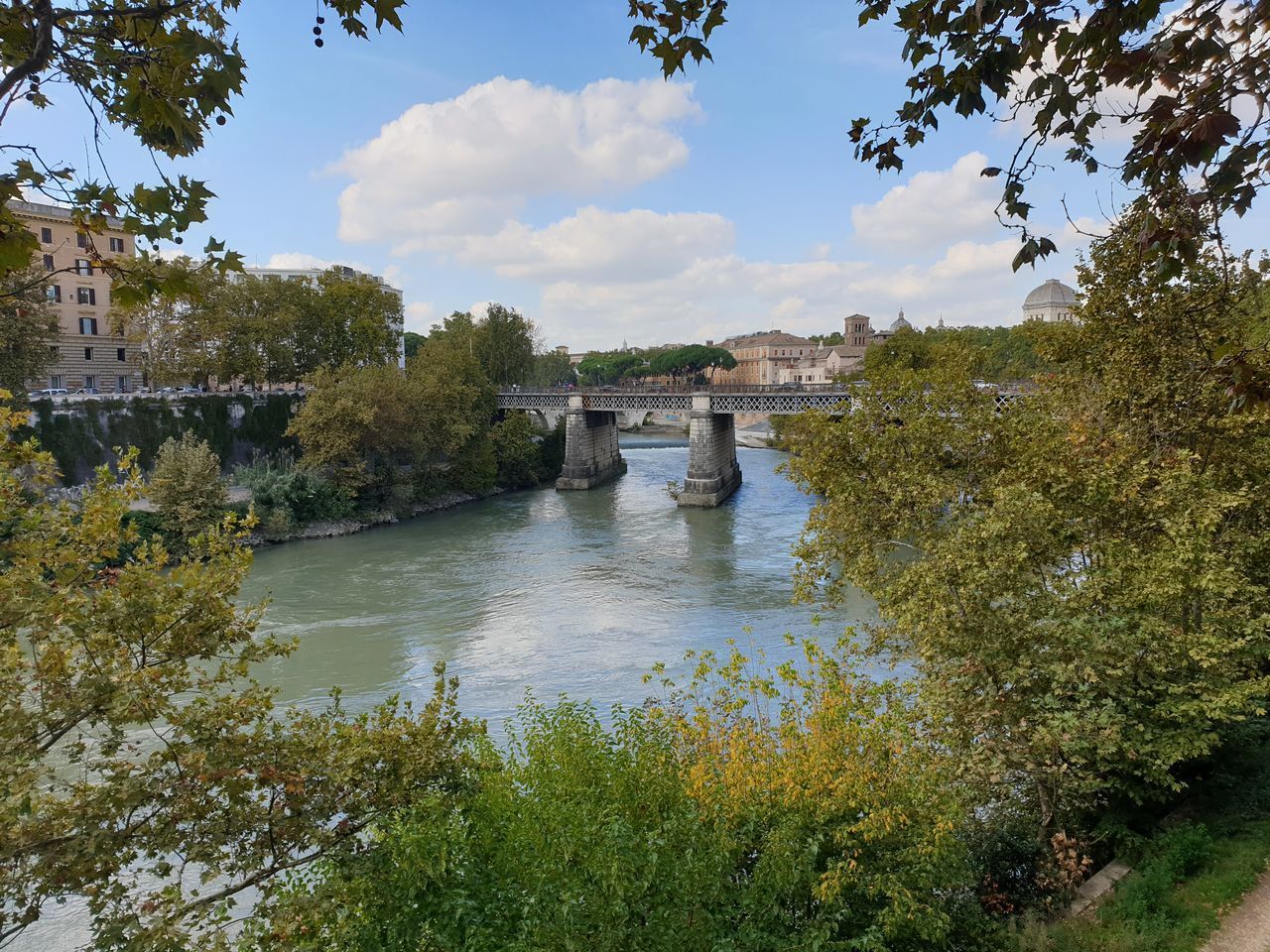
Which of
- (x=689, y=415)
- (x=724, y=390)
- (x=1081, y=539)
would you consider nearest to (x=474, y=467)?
(x=689, y=415)

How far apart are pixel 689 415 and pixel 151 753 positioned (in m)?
41.6

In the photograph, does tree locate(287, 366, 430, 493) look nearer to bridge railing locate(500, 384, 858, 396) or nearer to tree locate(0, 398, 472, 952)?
bridge railing locate(500, 384, 858, 396)

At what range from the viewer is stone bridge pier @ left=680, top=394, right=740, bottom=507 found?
129ft

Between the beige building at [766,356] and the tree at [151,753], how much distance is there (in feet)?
374

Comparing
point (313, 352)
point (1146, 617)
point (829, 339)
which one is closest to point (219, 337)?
Answer: point (313, 352)

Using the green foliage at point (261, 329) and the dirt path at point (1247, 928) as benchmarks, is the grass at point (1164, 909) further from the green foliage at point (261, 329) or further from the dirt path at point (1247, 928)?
the green foliage at point (261, 329)

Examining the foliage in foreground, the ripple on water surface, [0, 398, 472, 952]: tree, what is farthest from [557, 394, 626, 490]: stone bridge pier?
[0, 398, 472, 952]: tree

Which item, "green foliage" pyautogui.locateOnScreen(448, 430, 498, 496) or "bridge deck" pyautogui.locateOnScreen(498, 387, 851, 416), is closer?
"green foliage" pyautogui.locateOnScreen(448, 430, 498, 496)

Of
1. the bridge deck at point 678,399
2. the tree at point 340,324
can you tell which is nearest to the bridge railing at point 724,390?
the bridge deck at point 678,399

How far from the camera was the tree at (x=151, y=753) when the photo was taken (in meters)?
4.37

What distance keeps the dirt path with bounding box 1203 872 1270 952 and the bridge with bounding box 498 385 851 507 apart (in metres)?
32.3

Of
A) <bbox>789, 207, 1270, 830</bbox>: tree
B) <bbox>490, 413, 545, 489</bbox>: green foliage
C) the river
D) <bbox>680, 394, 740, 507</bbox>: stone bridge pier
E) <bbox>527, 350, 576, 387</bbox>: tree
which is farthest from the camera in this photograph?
A: <bbox>527, 350, 576, 387</bbox>: tree

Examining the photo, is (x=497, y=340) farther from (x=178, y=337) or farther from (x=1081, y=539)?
(x=1081, y=539)

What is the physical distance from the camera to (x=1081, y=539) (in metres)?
8.49
